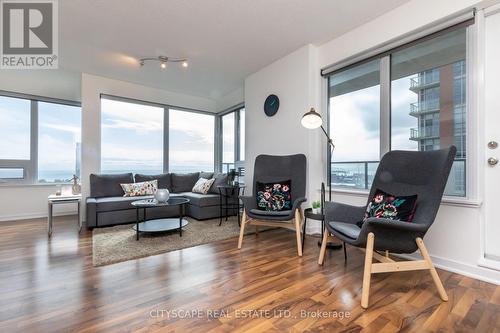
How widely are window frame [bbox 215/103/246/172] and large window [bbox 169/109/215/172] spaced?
0.12m

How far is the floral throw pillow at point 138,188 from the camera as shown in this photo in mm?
4078

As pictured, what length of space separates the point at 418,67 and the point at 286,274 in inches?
94.7

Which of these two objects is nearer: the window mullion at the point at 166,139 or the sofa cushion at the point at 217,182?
the sofa cushion at the point at 217,182

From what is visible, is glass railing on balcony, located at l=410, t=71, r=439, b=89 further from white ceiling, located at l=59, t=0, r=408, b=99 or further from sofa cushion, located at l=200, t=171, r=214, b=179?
sofa cushion, located at l=200, t=171, r=214, b=179

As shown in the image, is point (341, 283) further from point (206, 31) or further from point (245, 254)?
point (206, 31)

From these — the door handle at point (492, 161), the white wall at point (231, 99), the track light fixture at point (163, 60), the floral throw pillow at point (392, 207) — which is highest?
the track light fixture at point (163, 60)

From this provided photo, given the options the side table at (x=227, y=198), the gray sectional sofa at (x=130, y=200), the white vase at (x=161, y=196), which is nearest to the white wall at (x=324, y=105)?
the side table at (x=227, y=198)

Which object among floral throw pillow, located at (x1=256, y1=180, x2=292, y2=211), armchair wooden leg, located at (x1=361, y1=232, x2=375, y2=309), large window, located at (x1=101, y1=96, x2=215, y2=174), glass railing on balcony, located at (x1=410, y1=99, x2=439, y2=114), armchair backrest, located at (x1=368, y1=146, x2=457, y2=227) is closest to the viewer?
armchair wooden leg, located at (x1=361, y1=232, x2=375, y2=309)

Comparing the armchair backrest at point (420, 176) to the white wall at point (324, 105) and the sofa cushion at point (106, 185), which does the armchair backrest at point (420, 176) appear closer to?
the white wall at point (324, 105)

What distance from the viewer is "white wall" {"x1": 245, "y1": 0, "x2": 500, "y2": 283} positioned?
1980mm

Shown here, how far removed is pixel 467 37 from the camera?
2.01 meters

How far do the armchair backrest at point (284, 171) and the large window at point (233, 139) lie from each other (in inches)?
65.4

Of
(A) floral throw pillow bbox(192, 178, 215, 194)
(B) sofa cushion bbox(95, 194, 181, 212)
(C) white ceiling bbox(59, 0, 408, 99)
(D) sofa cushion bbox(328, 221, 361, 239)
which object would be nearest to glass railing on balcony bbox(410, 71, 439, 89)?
(C) white ceiling bbox(59, 0, 408, 99)

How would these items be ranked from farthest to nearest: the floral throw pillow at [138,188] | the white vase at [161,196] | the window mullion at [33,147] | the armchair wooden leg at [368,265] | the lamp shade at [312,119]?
the window mullion at [33,147] < the floral throw pillow at [138,188] < the white vase at [161,196] < the lamp shade at [312,119] < the armchair wooden leg at [368,265]
